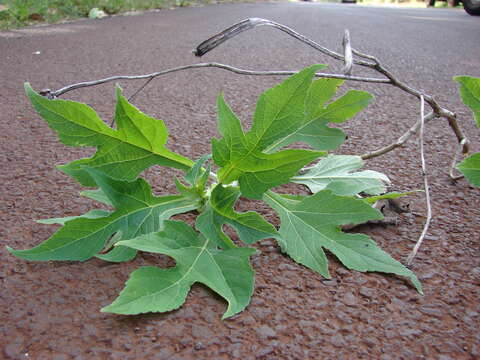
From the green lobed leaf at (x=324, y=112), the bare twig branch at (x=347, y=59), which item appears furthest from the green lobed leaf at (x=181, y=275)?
the bare twig branch at (x=347, y=59)

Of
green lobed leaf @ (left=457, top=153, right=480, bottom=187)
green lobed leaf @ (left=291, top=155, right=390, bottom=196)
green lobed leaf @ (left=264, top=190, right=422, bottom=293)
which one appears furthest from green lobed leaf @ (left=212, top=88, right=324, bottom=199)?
green lobed leaf @ (left=457, top=153, right=480, bottom=187)

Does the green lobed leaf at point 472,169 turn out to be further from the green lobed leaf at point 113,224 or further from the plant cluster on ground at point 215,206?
the green lobed leaf at point 113,224

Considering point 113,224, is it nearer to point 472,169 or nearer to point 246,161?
point 246,161

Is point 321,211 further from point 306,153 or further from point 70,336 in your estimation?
point 70,336

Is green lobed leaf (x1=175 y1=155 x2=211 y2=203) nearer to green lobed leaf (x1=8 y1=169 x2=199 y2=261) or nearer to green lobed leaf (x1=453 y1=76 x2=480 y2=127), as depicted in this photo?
green lobed leaf (x1=8 y1=169 x2=199 y2=261)

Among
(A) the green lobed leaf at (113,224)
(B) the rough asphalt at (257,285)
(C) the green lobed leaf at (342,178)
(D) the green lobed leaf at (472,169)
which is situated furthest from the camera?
(C) the green lobed leaf at (342,178)

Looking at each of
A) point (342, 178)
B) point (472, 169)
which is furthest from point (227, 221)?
point (472, 169)

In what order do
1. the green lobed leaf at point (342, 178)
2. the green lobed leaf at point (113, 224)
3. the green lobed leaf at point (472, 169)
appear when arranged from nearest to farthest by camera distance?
the green lobed leaf at point (113, 224)
the green lobed leaf at point (472, 169)
the green lobed leaf at point (342, 178)

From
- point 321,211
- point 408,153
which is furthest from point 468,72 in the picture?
point 321,211
